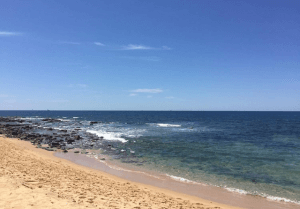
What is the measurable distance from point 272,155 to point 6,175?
84.2ft

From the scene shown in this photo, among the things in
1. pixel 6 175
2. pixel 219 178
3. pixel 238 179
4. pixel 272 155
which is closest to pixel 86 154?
pixel 6 175

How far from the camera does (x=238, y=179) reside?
1440 cm

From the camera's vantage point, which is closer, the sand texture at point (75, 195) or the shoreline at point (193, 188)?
the sand texture at point (75, 195)

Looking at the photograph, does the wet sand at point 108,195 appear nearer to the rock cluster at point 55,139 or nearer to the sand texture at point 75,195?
the sand texture at point 75,195

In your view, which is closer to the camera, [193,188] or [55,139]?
[193,188]

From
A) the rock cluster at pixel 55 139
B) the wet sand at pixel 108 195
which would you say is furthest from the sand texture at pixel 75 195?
the rock cluster at pixel 55 139

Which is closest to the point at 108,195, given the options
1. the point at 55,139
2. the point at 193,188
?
the point at 193,188

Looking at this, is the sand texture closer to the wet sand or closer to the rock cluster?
the wet sand

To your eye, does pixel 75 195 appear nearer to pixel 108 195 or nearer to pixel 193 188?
pixel 108 195

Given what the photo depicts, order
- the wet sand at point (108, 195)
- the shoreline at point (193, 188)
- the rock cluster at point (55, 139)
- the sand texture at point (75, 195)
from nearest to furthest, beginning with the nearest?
1. the sand texture at point (75, 195)
2. the wet sand at point (108, 195)
3. the shoreline at point (193, 188)
4. the rock cluster at point (55, 139)

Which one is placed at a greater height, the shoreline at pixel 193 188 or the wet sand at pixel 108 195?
the wet sand at pixel 108 195

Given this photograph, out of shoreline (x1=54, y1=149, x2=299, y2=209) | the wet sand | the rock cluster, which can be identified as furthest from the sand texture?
the rock cluster

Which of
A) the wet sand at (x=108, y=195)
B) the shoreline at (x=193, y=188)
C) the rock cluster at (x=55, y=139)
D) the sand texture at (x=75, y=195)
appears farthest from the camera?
the rock cluster at (x=55, y=139)

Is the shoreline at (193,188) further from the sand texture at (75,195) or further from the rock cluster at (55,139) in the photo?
the rock cluster at (55,139)
